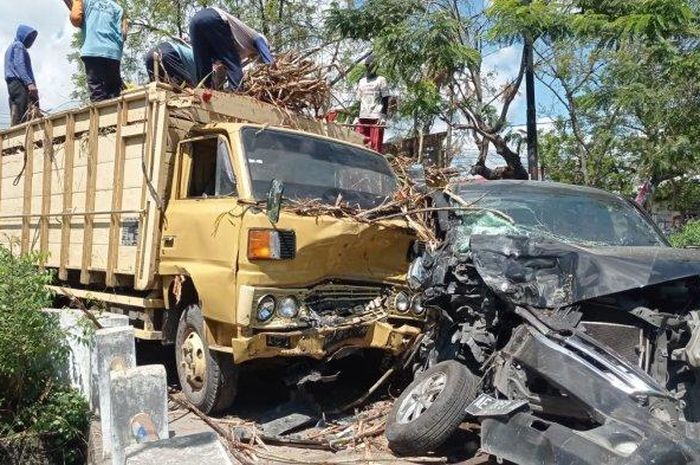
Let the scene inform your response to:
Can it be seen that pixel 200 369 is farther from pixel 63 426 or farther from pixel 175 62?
pixel 175 62

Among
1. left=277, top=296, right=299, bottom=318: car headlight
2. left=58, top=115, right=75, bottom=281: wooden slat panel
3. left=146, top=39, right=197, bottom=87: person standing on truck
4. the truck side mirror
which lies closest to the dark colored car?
left=277, top=296, right=299, bottom=318: car headlight

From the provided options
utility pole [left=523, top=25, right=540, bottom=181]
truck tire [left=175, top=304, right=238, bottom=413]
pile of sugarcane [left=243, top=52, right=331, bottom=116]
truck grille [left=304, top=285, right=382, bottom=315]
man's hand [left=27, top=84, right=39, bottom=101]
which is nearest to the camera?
truck grille [left=304, top=285, right=382, bottom=315]

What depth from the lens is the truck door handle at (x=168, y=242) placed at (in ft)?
20.0

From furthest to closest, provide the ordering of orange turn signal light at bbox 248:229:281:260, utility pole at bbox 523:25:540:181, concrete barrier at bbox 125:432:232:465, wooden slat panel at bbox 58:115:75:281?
utility pole at bbox 523:25:540:181
wooden slat panel at bbox 58:115:75:281
orange turn signal light at bbox 248:229:281:260
concrete barrier at bbox 125:432:232:465

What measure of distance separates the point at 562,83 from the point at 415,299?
14.6 m

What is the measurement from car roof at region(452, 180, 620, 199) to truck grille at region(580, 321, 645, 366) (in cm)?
197

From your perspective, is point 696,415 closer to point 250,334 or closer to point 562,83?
point 250,334

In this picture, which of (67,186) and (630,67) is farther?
(630,67)

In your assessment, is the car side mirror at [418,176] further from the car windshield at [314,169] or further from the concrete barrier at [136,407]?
the concrete barrier at [136,407]

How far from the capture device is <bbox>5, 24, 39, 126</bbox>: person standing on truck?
9219mm

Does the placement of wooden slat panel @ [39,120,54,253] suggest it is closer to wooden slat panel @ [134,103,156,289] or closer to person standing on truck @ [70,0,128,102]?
person standing on truck @ [70,0,128,102]

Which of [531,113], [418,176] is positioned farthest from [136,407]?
[531,113]

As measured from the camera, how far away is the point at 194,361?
19.3 feet

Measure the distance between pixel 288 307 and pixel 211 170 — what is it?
1446 millimetres
